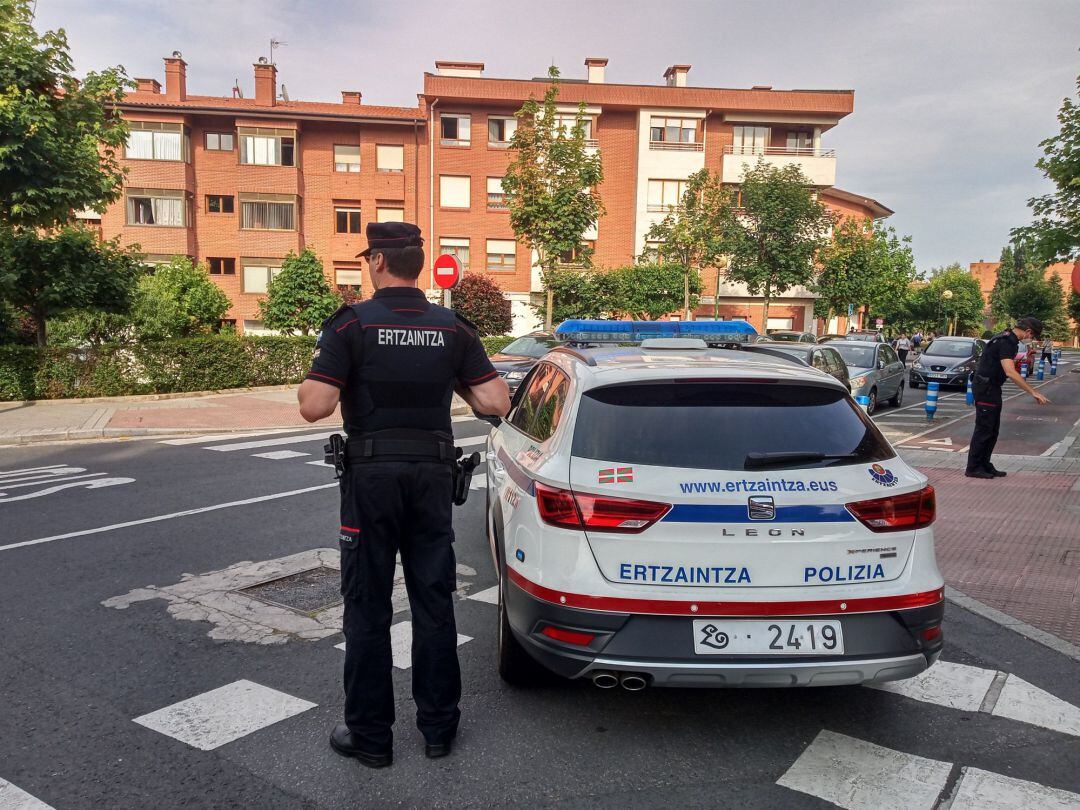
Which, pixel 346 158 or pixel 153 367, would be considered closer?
pixel 153 367

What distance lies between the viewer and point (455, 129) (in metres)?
41.1

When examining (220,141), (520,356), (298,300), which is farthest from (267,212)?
(520,356)

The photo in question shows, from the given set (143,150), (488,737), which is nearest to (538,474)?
(488,737)

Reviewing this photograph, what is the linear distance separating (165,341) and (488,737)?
1685cm

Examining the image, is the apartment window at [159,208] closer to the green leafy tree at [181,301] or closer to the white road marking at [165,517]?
the green leafy tree at [181,301]

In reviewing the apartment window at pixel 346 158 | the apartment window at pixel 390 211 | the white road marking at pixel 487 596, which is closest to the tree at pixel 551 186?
the white road marking at pixel 487 596

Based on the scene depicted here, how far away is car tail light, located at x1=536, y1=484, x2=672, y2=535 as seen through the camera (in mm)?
3287

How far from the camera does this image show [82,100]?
15148mm

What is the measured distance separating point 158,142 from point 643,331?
39.2 m

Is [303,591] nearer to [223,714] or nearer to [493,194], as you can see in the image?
[223,714]

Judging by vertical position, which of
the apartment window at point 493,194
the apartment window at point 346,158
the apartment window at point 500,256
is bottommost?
the apartment window at point 500,256

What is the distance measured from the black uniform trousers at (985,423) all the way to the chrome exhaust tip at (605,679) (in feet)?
27.5

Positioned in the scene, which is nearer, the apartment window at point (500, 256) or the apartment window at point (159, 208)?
the apartment window at point (159, 208)

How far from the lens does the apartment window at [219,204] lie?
40531 millimetres
